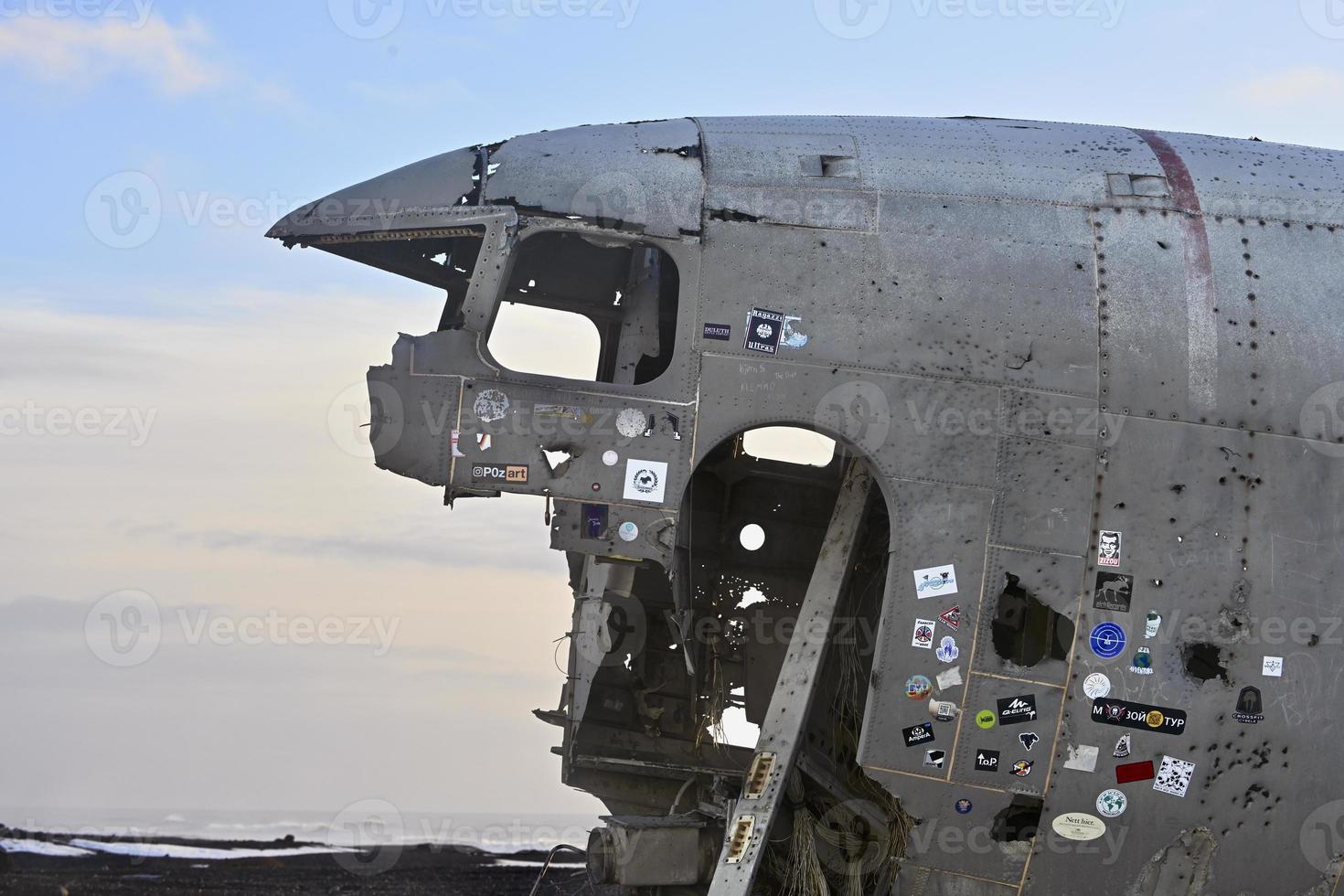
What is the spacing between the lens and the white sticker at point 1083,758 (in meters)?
9.33

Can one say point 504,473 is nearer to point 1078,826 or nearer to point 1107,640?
point 1107,640

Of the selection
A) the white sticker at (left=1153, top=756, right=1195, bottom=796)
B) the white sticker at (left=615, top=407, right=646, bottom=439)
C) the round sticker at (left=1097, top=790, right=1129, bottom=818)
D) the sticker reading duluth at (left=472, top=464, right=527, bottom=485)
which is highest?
the white sticker at (left=615, top=407, right=646, bottom=439)

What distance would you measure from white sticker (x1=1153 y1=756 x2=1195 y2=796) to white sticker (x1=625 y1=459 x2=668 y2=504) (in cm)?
381

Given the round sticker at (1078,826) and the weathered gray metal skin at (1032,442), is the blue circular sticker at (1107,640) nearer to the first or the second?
the weathered gray metal skin at (1032,442)

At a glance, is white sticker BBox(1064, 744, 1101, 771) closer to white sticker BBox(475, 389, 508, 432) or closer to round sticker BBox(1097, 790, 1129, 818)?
round sticker BBox(1097, 790, 1129, 818)

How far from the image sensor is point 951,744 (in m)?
9.37

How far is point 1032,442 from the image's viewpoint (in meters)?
9.55

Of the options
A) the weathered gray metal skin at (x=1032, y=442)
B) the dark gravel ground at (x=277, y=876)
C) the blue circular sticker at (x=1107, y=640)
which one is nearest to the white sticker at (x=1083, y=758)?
the weathered gray metal skin at (x=1032, y=442)

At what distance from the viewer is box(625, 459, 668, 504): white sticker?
9.53 metres

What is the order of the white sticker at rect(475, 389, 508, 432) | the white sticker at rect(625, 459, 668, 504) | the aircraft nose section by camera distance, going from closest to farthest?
the white sticker at rect(625, 459, 668, 504) → the white sticker at rect(475, 389, 508, 432) → the aircraft nose section

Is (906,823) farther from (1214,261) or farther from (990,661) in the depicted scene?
(1214,261)

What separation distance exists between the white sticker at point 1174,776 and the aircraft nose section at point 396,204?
20.0 feet

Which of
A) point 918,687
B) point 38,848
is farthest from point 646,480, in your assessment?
point 38,848

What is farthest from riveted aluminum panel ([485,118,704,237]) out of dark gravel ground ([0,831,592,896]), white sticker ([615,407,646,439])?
dark gravel ground ([0,831,592,896])
